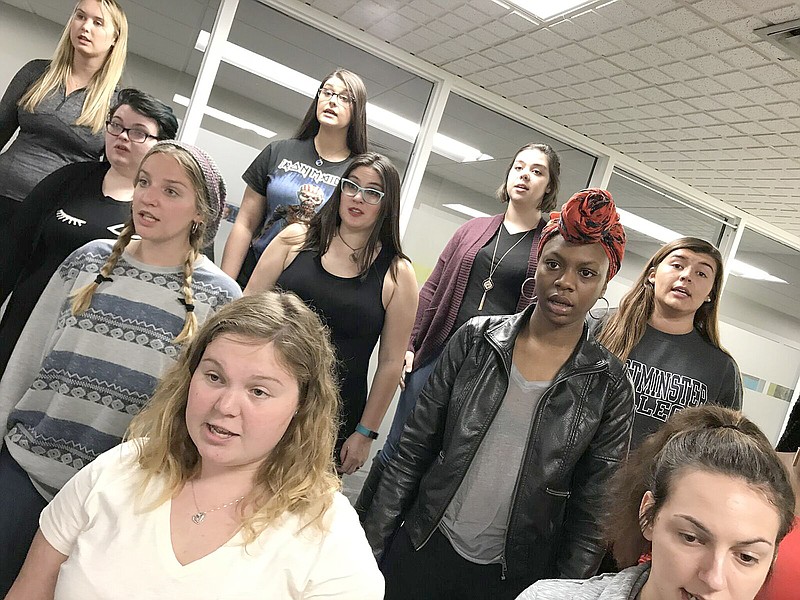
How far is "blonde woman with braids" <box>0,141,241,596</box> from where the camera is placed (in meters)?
1.50

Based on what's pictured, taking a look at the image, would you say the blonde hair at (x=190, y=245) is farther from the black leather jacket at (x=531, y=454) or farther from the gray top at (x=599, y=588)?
the gray top at (x=599, y=588)

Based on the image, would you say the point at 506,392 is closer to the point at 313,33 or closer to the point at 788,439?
the point at 788,439

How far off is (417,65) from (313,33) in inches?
28.0

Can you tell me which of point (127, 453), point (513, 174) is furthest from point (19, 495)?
point (513, 174)

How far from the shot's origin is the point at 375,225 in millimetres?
2221

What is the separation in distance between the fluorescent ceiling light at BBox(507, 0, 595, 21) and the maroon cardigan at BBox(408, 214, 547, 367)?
1.10 metres

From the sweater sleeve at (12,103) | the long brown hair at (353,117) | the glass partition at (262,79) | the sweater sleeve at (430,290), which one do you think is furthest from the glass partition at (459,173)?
the sweater sleeve at (12,103)

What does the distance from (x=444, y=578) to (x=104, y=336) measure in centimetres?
107

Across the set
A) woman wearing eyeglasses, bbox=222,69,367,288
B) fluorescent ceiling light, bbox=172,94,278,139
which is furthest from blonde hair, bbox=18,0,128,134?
fluorescent ceiling light, bbox=172,94,278,139

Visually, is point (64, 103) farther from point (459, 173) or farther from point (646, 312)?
point (459, 173)

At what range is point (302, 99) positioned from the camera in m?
4.00

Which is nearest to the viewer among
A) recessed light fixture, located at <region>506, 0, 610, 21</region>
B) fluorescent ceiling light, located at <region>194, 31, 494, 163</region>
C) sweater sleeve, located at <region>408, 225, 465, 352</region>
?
sweater sleeve, located at <region>408, 225, 465, 352</region>

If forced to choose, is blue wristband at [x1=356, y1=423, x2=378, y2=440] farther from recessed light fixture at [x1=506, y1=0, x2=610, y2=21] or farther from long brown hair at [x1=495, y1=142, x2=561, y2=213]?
recessed light fixture at [x1=506, y1=0, x2=610, y2=21]

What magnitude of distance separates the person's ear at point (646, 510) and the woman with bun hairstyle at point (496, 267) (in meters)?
1.49
